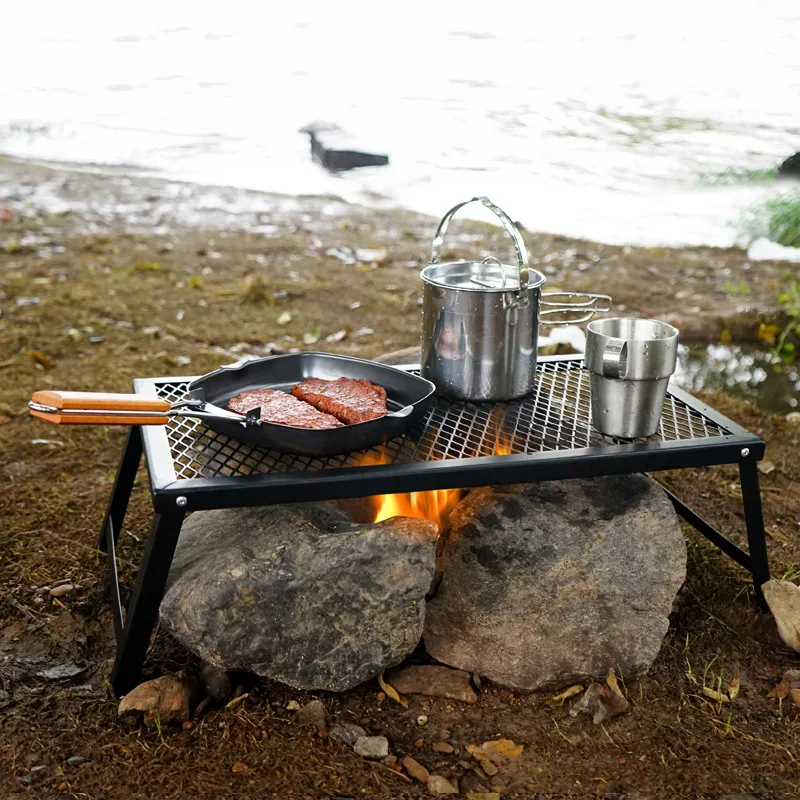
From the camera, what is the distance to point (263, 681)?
99.7 inches

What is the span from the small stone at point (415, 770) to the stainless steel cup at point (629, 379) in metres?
1.05

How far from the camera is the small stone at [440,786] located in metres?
2.19

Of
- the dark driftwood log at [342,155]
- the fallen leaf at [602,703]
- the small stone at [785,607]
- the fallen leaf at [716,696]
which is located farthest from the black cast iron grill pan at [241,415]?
the dark driftwood log at [342,155]

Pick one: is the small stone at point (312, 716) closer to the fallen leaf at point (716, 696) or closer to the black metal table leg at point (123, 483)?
the black metal table leg at point (123, 483)

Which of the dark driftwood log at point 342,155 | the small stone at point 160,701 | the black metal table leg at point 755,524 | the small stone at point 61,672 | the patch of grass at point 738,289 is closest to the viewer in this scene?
the small stone at point 160,701

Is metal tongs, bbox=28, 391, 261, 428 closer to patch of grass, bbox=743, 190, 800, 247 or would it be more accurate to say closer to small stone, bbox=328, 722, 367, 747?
small stone, bbox=328, 722, 367, 747

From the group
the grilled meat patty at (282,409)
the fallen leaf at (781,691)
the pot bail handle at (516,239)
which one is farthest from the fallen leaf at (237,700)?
the fallen leaf at (781,691)

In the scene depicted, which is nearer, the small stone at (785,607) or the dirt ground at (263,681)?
the dirt ground at (263,681)

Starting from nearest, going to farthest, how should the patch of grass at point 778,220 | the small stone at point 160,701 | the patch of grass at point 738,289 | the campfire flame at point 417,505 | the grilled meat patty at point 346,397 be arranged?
the small stone at point 160,701, the grilled meat patty at point 346,397, the campfire flame at point 417,505, the patch of grass at point 738,289, the patch of grass at point 778,220

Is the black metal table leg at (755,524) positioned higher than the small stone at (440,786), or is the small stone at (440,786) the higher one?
the black metal table leg at (755,524)

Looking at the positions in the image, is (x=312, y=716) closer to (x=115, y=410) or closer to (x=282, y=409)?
(x=282, y=409)

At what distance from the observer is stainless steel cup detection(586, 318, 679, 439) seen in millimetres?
2396

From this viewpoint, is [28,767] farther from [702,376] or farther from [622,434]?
[702,376]

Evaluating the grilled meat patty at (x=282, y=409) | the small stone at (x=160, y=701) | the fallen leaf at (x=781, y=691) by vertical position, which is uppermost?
the grilled meat patty at (x=282, y=409)
